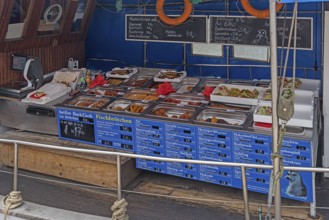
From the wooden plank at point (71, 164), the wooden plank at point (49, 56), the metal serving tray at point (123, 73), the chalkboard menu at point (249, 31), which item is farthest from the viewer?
the metal serving tray at point (123, 73)

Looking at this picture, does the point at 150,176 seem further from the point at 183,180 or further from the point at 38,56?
the point at 38,56

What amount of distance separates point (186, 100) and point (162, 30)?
5.76 ft

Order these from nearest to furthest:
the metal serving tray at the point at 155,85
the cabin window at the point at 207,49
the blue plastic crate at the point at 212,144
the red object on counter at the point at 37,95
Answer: the blue plastic crate at the point at 212,144, the red object on counter at the point at 37,95, the metal serving tray at the point at 155,85, the cabin window at the point at 207,49

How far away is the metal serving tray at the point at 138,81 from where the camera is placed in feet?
23.5

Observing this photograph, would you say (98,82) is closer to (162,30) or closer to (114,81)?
(114,81)

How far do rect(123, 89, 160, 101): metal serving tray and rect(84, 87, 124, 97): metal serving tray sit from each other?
0.15 m

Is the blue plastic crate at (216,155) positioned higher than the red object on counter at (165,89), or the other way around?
the red object on counter at (165,89)

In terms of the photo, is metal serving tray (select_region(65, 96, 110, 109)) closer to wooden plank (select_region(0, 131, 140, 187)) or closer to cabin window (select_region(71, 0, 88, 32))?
wooden plank (select_region(0, 131, 140, 187))

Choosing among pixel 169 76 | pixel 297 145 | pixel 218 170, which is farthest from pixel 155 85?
pixel 297 145

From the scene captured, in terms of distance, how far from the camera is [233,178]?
18.2 feet

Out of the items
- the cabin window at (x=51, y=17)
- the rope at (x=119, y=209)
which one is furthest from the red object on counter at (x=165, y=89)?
the rope at (x=119, y=209)

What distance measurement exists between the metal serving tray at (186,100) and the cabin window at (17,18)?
2.65 meters

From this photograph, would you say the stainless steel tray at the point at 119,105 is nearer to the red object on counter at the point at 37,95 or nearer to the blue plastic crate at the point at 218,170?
the red object on counter at the point at 37,95

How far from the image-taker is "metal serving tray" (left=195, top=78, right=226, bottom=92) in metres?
6.86
